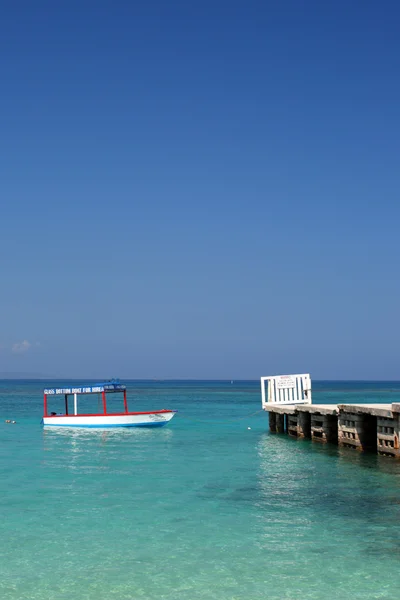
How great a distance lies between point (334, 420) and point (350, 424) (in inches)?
122

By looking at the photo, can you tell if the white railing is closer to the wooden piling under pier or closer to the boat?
the wooden piling under pier

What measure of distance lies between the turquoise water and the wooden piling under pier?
3.14ft

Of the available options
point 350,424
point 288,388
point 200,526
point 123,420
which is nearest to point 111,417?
point 123,420

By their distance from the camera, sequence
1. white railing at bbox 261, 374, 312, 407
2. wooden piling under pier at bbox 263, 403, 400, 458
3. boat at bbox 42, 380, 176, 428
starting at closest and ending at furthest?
wooden piling under pier at bbox 263, 403, 400, 458
white railing at bbox 261, 374, 312, 407
boat at bbox 42, 380, 176, 428

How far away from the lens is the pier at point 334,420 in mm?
30062

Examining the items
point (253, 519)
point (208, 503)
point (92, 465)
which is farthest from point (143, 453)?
point (253, 519)

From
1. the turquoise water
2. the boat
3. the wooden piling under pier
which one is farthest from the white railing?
the boat

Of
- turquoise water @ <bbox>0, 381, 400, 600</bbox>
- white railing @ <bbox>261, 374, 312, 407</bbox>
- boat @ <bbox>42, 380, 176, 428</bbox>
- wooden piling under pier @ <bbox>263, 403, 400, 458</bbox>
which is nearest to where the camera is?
turquoise water @ <bbox>0, 381, 400, 600</bbox>

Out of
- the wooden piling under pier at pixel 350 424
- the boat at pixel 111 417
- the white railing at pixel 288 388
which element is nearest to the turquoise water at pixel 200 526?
the wooden piling under pier at pixel 350 424

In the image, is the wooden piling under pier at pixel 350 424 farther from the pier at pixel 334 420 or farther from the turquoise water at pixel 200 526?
the turquoise water at pixel 200 526

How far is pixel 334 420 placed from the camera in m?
37.0

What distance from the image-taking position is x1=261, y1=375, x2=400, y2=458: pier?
3006 cm

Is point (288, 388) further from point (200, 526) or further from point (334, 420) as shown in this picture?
point (200, 526)

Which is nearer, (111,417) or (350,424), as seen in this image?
(350,424)
